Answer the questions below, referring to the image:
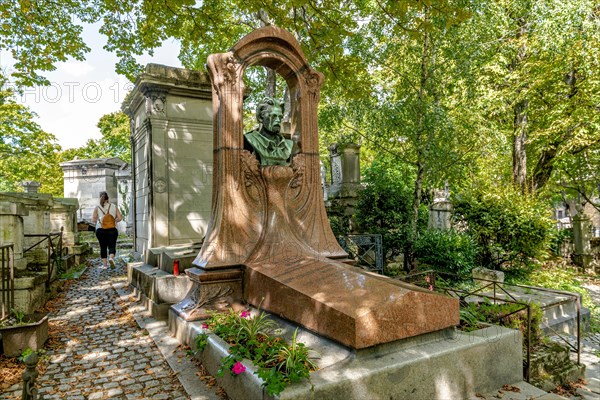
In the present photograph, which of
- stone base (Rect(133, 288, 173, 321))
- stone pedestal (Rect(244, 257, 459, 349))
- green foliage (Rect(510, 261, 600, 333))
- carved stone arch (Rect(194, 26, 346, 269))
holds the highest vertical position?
carved stone arch (Rect(194, 26, 346, 269))

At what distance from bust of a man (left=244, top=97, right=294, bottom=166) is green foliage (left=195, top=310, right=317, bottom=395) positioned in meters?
2.31

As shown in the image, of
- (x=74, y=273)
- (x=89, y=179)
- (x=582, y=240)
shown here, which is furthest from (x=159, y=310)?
(x=89, y=179)

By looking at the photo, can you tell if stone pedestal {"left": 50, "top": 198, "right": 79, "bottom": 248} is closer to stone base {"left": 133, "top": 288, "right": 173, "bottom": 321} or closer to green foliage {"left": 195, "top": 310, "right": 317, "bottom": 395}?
stone base {"left": 133, "top": 288, "right": 173, "bottom": 321}

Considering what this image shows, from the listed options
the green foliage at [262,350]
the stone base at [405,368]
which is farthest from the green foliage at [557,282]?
the green foliage at [262,350]

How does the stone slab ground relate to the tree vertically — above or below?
below

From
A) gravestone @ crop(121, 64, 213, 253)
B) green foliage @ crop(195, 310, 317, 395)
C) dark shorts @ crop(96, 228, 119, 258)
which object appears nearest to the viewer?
green foliage @ crop(195, 310, 317, 395)

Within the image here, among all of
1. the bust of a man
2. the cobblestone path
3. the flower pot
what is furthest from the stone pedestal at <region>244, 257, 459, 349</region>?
the flower pot

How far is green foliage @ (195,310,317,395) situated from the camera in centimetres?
276

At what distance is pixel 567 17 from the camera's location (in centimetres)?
1171

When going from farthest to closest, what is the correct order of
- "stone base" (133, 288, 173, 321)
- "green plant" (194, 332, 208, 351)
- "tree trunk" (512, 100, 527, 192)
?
"tree trunk" (512, 100, 527, 192)
"stone base" (133, 288, 173, 321)
"green plant" (194, 332, 208, 351)

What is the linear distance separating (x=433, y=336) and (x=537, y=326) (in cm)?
264

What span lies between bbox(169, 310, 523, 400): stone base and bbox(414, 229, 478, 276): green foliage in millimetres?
6277

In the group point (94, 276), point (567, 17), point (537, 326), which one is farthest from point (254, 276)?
point (567, 17)

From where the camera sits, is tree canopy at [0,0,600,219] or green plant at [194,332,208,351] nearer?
green plant at [194,332,208,351]
